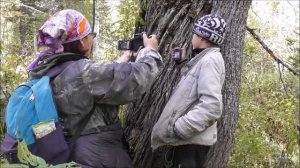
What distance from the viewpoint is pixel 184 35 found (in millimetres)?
3199

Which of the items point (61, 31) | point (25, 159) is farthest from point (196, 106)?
point (25, 159)

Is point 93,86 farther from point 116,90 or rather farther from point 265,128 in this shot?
point 265,128

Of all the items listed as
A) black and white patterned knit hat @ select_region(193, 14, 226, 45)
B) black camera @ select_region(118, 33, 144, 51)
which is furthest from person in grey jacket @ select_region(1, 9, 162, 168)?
black and white patterned knit hat @ select_region(193, 14, 226, 45)

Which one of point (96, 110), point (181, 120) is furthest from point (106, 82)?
point (181, 120)

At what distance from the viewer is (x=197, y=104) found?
8.95 feet

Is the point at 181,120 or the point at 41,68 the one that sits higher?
the point at 41,68

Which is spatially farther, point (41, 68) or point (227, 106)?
point (227, 106)

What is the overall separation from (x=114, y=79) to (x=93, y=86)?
0.13 metres

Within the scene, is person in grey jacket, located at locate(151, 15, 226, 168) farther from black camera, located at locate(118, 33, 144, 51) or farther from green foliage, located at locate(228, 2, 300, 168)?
green foliage, located at locate(228, 2, 300, 168)

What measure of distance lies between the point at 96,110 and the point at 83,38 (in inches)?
17.3

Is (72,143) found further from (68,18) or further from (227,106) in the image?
(227,106)

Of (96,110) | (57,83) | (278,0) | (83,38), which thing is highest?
(83,38)

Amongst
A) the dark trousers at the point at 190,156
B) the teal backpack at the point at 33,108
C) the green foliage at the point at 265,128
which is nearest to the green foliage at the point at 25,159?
the teal backpack at the point at 33,108

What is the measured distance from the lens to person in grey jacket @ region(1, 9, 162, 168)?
2.40 metres
